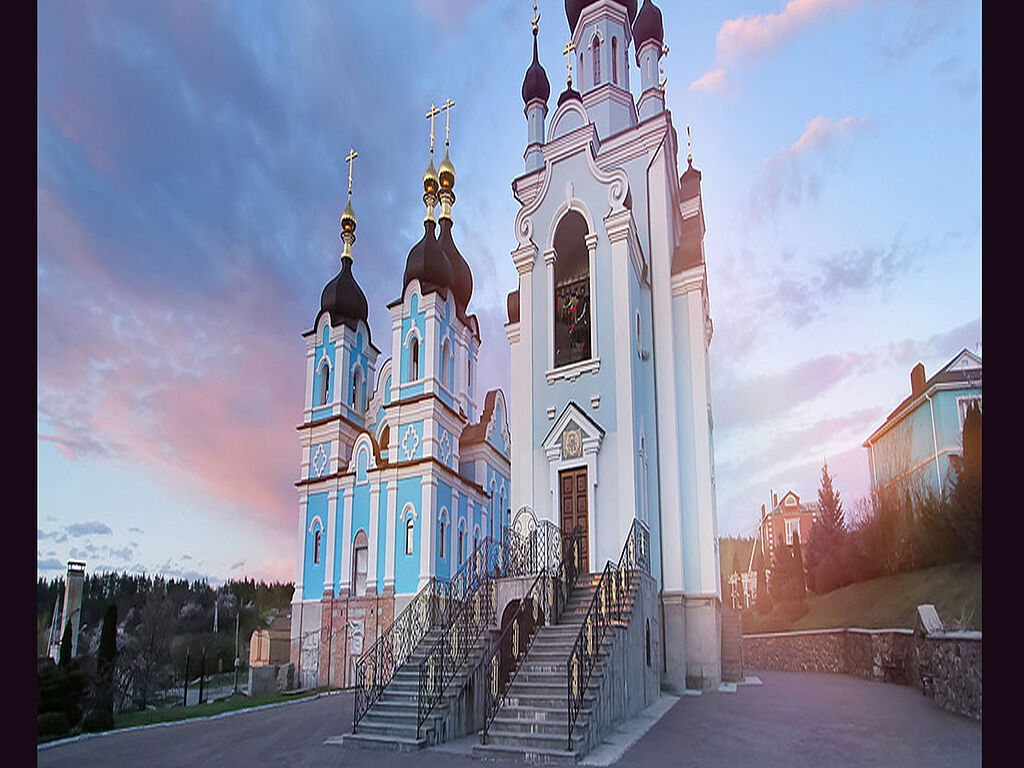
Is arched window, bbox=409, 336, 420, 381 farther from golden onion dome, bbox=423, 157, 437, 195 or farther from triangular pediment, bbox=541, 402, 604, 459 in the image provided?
triangular pediment, bbox=541, 402, 604, 459

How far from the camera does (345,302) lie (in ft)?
98.9

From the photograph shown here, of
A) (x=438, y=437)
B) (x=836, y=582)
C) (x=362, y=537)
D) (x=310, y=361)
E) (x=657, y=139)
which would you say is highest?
(x=657, y=139)

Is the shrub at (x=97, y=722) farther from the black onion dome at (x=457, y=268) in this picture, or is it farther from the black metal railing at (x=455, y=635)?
the black onion dome at (x=457, y=268)

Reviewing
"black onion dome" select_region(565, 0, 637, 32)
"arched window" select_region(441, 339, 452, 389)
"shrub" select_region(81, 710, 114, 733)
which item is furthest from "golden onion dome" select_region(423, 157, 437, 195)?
"shrub" select_region(81, 710, 114, 733)

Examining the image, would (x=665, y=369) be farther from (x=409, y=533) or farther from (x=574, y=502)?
(x=409, y=533)

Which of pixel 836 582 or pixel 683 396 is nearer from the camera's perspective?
pixel 683 396

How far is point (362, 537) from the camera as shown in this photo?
26641mm

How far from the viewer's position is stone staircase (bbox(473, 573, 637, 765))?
27.5ft

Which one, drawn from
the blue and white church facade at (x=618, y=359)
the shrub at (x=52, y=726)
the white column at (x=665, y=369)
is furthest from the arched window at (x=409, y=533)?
the shrub at (x=52, y=726)

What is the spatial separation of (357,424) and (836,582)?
61.2ft

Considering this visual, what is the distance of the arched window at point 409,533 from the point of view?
2522 centimetres

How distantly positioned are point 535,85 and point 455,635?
15.0 metres

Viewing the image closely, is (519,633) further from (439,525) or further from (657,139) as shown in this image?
(439,525)
